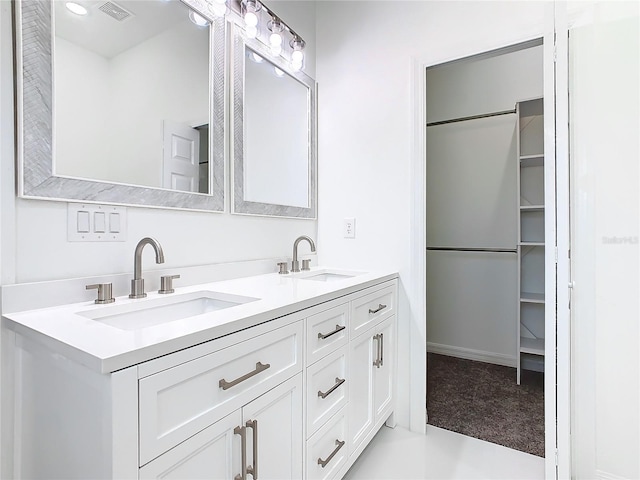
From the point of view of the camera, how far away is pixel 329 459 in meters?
1.25

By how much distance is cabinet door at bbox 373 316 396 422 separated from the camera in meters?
1.64

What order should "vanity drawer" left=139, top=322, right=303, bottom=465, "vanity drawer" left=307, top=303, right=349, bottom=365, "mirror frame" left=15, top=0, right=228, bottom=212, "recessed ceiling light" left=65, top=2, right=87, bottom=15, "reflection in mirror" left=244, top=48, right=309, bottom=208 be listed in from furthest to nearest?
"reflection in mirror" left=244, top=48, right=309, bottom=208 < "vanity drawer" left=307, top=303, right=349, bottom=365 < "recessed ceiling light" left=65, top=2, right=87, bottom=15 < "mirror frame" left=15, top=0, right=228, bottom=212 < "vanity drawer" left=139, top=322, right=303, bottom=465

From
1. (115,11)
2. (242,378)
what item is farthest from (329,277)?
(115,11)

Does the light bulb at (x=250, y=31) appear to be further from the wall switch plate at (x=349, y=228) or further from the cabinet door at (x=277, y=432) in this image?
the cabinet door at (x=277, y=432)

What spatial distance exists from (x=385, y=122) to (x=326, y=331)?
1.30 m

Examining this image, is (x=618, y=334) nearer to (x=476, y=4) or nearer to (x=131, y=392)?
(x=131, y=392)

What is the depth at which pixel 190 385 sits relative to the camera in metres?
0.74

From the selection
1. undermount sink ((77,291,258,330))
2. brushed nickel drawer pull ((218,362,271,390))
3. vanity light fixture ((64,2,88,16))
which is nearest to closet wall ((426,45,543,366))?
undermount sink ((77,291,258,330))

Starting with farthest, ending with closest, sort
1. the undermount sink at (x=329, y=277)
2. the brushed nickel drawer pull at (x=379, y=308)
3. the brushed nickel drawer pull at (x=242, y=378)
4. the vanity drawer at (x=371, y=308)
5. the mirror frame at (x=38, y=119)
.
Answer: the undermount sink at (x=329, y=277), the brushed nickel drawer pull at (x=379, y=308), the vanity drawer at (x=371, y=308), the mirror frame at (x=38, y=119), the brushed nickel drawer pull at (x=242, y=378)

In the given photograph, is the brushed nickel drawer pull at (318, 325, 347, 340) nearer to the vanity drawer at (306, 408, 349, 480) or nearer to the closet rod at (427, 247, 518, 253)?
the vanity drawer at (306, 408, 349, 480)

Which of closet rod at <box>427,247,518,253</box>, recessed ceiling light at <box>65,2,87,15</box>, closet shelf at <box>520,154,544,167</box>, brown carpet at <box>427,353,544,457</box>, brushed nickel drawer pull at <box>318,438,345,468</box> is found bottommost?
brown carpet at <box>427,353,544,457</box>

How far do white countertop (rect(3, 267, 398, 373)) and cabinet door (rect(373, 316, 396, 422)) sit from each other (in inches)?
21.7

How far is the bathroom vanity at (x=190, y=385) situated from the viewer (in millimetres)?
634

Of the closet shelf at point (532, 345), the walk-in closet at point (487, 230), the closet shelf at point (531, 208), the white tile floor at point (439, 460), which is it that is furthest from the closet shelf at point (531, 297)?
the white tile floor at point (439, 460)
